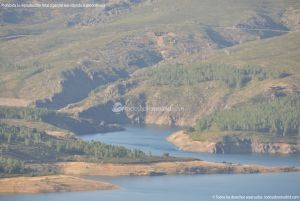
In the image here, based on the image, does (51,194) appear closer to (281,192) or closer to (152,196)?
(152,196)

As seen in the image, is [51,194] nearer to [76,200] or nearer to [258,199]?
[76,200]

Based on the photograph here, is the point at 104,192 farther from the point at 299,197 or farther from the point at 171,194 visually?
the point at 299,197

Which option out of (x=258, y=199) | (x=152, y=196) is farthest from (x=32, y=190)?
(x=258, y=199)

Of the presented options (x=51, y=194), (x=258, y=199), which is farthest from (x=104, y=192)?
(x=258, y=199)

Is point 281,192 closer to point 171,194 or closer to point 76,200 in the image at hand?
point 171,194

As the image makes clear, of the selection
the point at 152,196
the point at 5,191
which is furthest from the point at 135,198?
the point at 5,191
